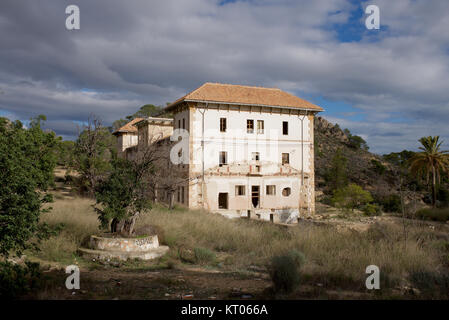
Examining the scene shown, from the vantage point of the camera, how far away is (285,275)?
296 inches

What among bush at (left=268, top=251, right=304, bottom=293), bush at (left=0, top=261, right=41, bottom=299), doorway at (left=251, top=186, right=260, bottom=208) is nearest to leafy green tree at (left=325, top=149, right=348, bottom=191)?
doorway at (left=251, top=186, right=260, bottom=208)

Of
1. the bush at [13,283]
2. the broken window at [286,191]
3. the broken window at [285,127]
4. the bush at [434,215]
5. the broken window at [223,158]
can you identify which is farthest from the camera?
the broken window at [285,127]

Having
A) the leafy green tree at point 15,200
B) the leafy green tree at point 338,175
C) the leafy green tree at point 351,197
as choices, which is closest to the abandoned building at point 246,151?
the leafy green tree at point 351,197

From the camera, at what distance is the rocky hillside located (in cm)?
4709

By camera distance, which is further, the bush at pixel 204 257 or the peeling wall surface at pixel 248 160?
the peeling wall surface at pixel 248 160

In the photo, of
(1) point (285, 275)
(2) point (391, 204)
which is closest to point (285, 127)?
(2) point (391, 204)

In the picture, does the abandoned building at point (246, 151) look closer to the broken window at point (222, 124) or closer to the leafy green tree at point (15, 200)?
the broken window at point (222, 124)

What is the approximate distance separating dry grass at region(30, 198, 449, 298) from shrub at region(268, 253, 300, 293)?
133cm

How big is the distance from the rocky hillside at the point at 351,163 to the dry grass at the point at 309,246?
2718 cm

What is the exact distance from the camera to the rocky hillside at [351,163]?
4709 centimetres

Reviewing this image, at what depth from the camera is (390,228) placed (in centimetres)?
1444

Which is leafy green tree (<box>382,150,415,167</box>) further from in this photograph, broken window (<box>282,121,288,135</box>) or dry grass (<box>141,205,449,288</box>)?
dry grass (<box>141,205,449,288</box>)
